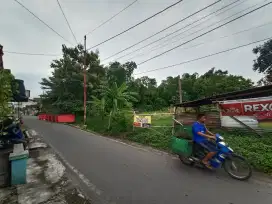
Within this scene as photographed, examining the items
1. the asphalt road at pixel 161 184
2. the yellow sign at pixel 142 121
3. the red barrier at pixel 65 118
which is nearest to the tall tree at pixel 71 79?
the red barrier at pixel 65 118

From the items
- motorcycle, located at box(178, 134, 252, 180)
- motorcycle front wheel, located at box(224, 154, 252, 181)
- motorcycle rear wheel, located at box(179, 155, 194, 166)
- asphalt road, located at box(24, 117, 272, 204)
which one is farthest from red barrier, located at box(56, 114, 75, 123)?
motorcycle front wheel, located at box(224, 154, 252, 181)

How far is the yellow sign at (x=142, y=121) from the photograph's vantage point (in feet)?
39.6

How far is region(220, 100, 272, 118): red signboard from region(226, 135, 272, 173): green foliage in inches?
37.4

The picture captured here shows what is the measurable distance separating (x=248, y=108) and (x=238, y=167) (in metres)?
3.88

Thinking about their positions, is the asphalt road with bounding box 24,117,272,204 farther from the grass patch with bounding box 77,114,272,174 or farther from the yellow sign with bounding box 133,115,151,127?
the yellow sign with bounding box 133,115,151,127

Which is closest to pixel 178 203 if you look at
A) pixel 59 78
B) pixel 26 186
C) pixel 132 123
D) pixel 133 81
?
pixel 26 186

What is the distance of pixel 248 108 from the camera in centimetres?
A: 842

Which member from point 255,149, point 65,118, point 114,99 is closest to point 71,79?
point 65,118

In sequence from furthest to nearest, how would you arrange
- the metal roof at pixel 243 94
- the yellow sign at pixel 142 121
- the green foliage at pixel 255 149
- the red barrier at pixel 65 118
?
the red barrier at pixel 65 118 → the yellow sign at pixel 142 121 → the metal roof at pixel 243 94 → the green foliage at pixel 255 149

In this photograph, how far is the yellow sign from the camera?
1206 cm

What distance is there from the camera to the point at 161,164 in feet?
22.5

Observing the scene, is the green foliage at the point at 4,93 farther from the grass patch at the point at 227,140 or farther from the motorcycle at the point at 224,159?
the grass patch at the point at 227,140

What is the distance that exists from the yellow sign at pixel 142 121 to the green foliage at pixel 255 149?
465 cm

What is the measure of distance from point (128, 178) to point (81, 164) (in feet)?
7.08
